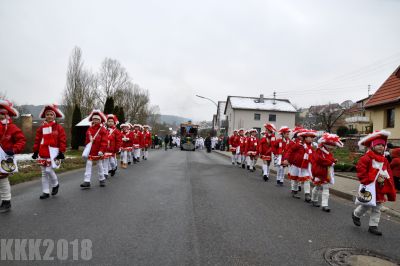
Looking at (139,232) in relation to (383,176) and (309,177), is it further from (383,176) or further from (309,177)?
(309,177)

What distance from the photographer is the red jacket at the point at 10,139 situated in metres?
6.35

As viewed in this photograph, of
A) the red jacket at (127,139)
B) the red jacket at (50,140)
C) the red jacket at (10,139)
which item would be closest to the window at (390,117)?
the red jacket at (127,139)

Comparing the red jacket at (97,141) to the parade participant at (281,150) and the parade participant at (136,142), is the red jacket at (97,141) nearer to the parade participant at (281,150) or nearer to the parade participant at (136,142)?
the parade participant at (281,150)

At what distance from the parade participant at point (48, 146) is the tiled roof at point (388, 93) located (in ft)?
61.0

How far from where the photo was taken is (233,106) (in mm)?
57281

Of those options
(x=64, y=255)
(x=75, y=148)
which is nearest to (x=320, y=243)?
(x=64, y=255)

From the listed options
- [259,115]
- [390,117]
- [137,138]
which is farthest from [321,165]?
[259,115]

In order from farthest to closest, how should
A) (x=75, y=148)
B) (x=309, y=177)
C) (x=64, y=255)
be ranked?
(x=75, y=148) → (x=309, y=177) → (x=64, y=255)

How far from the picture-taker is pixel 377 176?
6004 mm

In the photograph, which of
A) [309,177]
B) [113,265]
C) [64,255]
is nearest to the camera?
[113,265]

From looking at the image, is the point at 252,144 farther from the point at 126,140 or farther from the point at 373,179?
the point at 373,179

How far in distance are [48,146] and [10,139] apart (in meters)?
1.19

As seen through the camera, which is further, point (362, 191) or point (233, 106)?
point (233, 106)

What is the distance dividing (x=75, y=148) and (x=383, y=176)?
2562 centimetres
